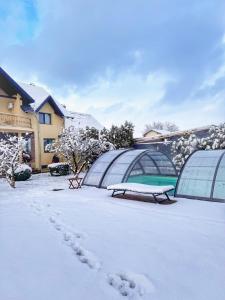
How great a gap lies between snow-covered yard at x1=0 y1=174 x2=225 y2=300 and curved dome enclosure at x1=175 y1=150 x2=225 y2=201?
76cm

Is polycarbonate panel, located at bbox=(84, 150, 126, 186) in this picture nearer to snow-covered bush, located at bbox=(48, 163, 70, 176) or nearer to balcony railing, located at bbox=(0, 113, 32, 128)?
snow-covered bush, located at bbox=(48, 163, 70, 176)

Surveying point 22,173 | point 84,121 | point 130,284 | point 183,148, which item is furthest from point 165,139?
point 130,284

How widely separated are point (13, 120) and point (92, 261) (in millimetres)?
20226

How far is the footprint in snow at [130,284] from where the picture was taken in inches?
159

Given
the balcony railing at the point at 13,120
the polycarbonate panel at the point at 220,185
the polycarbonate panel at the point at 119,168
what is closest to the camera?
the polycarbonate panel at the point at 220,185

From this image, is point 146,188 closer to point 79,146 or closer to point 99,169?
point 99,169

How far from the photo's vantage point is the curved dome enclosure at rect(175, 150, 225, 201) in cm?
987

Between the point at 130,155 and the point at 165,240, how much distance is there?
27.5 ft

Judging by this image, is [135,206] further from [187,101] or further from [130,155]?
[187,101]

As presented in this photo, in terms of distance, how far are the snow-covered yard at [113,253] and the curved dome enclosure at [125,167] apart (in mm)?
4335

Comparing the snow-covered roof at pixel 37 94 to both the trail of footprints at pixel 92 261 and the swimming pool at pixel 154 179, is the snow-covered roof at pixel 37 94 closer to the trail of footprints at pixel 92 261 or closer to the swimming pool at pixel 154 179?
the swimming pool at pixel 154 179

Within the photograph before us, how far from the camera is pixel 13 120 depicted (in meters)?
23.1

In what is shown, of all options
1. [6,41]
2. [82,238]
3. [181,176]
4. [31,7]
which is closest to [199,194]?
[181,176]

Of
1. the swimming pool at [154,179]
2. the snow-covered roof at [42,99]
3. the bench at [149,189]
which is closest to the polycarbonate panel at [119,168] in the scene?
the swimming pool at [154,179]
